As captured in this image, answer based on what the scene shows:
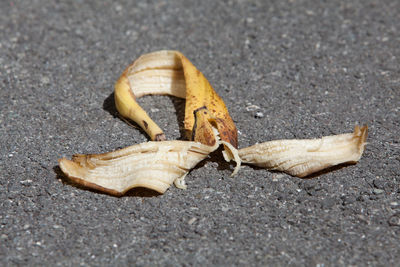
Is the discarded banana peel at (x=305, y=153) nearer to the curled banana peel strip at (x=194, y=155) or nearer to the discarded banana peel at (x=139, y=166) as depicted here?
→ the curled banana peel strip at (x=194, y=155)

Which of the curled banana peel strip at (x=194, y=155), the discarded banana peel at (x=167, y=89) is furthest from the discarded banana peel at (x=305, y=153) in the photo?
the discarded banana peel at (x=167, y=89)

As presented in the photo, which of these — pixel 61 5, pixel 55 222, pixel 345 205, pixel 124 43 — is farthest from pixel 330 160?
pixel 61 5

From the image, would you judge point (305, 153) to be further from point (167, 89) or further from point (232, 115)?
point (167, 89)

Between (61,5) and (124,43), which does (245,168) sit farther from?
(61,5)

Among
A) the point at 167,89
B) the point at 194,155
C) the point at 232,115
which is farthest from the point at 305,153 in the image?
the point at 167,89

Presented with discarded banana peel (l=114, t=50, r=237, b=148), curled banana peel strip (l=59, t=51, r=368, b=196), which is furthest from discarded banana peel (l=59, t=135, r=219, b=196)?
discarded banana peel (l=114, t=50, r=237, b=148)

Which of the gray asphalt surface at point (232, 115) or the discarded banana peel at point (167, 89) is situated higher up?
the discarded banana peel at point (167, 89)

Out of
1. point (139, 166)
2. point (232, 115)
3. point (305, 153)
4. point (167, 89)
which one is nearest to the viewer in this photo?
point (139, 166)

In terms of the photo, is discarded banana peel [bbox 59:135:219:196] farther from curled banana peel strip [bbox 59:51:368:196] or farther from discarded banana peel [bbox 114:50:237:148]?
discarded banana peel [bbox 114:50:237:148]
